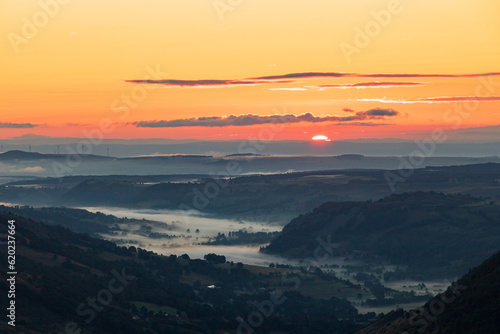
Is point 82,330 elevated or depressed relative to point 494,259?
depressed

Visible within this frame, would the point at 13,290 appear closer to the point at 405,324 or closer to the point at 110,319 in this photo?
the point at 110,319

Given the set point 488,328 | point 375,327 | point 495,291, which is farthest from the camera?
point 375,327

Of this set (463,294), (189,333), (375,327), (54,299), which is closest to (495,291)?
(463,294)

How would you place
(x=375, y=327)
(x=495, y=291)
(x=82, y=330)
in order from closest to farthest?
1. (x=495, y=291)
2. (x=375, y=327)
3. (x=82, y=330)

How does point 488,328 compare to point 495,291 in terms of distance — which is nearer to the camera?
point 488,328

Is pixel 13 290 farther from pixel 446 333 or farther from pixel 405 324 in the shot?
pixel 446 333

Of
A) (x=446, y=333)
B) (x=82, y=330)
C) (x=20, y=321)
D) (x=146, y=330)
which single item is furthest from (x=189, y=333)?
(x=446, y=333)
